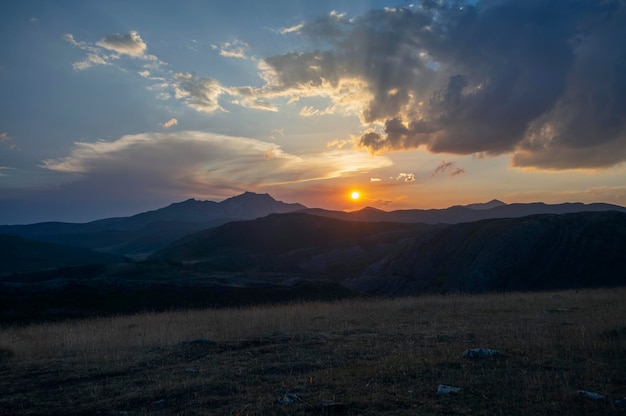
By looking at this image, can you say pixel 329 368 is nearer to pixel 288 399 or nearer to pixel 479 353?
pixel 288 399

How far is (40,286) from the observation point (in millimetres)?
37312

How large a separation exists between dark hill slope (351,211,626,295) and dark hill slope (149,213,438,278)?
18.0 meters

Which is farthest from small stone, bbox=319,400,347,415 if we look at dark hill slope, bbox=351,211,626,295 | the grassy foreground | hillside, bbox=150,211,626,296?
dark hill slope, bbox=351,211,626,295

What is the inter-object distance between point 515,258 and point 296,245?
237 ft

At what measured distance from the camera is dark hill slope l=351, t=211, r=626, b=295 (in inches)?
1609

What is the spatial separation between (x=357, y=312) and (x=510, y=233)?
30319 mm

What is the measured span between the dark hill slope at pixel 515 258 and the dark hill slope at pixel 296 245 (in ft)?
59.0

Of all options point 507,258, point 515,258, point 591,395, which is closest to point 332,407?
point 591,395

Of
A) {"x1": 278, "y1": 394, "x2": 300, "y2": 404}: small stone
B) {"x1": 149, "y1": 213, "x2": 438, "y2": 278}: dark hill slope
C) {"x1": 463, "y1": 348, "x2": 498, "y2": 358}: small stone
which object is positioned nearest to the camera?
{"x1": 278, "y1": 394, "x2": 300, "y2": 404}: small stone

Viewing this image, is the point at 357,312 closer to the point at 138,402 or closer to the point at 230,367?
the point at 230,367

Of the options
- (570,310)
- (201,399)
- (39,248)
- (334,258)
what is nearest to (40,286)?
(201,399)

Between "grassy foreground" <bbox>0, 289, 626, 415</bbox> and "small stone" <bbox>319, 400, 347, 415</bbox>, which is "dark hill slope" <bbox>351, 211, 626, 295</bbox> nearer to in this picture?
"grassy foreground" <bbox>0, 289, 626, 415</bbox>

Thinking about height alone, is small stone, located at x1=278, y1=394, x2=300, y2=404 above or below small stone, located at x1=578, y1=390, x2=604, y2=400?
below

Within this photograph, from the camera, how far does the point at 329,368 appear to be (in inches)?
418
